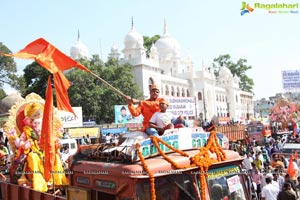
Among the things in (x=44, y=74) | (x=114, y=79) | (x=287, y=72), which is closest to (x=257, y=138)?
(x=287, y=72)

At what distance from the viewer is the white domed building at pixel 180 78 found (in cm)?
4734

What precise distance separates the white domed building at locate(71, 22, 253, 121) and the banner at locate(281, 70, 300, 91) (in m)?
14.2

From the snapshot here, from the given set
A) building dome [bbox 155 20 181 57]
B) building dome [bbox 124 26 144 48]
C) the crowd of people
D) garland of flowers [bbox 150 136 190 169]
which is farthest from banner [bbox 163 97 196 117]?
building dome [bbox 155 20 181 57]

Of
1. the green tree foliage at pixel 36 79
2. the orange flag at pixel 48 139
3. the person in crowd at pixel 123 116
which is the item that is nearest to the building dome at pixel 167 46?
the green tree foliage at pixel 36 79

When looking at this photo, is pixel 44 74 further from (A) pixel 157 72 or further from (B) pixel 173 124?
(B) pixel 173 124

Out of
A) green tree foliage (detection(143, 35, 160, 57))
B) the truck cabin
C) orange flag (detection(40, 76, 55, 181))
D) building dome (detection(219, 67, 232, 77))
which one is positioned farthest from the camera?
building dome (detection(219, 67, 232, 77))

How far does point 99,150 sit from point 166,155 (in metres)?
1.15

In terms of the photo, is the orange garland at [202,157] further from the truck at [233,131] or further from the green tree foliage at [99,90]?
the green tree foliage at [99,90]

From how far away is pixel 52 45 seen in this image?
5332mm

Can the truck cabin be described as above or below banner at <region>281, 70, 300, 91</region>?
below

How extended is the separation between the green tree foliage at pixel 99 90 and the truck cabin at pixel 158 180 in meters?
29.5

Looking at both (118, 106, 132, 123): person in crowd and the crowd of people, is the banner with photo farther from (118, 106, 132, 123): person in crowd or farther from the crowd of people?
the crowd of people

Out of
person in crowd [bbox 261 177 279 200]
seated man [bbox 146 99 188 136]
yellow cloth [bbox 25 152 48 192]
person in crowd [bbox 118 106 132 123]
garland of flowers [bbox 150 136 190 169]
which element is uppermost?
person in crowd [bbox 118 106 132 123]

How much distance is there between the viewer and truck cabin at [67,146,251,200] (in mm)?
3490
